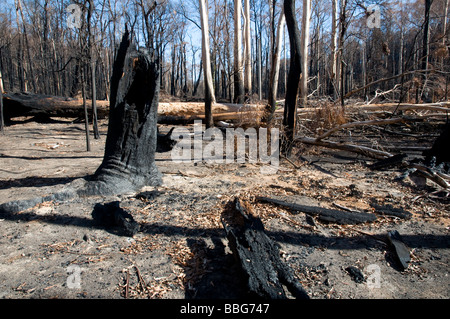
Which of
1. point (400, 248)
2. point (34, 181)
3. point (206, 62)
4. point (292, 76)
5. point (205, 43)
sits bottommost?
point (400, 248)

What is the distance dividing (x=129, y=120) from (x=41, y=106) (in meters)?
9.59

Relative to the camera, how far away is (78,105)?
39.1ft

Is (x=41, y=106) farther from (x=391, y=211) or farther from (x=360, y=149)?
(x=391, y=211)

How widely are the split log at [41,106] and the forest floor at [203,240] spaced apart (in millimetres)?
6879

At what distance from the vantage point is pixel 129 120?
4.45m

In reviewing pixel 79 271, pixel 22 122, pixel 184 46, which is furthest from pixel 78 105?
pixel 184 46

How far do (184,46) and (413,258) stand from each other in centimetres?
3688

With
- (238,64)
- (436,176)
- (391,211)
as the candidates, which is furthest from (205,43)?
(391,211)

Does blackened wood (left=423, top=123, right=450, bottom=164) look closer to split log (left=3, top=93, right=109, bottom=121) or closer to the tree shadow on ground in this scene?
the tree shadow on ground

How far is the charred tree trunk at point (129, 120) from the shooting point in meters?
4.38

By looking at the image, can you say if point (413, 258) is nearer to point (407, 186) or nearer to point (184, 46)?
point (407, 186)

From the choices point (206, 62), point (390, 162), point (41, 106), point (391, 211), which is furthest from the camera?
point (41, 106)

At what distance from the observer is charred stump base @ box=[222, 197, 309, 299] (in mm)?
2305

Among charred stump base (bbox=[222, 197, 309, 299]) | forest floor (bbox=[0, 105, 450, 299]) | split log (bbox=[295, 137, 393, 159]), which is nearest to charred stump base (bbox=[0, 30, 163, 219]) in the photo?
forest floor (bbox=[0, 105, 450, 299])
